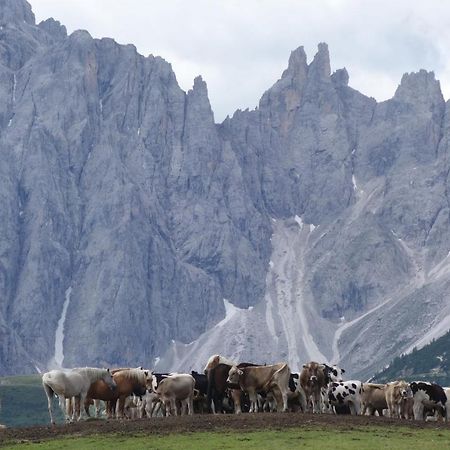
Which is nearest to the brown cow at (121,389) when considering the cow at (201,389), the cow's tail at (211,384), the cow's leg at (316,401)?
the cow at (201,389)

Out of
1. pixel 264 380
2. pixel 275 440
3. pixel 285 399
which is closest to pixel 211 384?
pixel 264 380

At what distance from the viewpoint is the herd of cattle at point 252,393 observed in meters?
64.2

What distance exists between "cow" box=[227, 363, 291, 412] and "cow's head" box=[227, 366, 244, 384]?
0.09 metres

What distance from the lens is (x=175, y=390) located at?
64312 millimetres

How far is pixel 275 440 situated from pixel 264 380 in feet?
49.3

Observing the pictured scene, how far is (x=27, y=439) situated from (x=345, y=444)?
16.4 metres

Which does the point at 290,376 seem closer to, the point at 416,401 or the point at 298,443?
the point at 416,401

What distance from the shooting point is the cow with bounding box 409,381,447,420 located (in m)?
65.0

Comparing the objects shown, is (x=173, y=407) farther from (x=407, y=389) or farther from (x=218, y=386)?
(x=407, y=389)

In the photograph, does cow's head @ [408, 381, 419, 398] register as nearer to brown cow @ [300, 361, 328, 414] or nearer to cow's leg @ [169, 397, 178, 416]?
brown cow @ [300, 361, 328, 414]

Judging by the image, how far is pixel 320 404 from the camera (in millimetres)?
67000

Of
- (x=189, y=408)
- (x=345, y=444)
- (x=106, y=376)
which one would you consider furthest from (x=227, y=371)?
(x=345, y=444)

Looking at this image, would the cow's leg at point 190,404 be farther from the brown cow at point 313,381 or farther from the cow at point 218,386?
the brown cow at point 313,381

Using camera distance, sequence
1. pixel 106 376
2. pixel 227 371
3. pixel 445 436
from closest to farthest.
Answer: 1. pixel 445 436
2. pixel 106 376
3. pixel 227 371
